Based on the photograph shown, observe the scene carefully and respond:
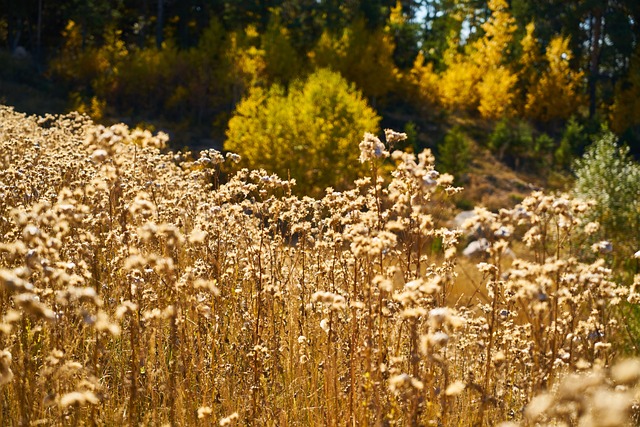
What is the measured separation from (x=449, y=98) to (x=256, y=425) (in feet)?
87.9

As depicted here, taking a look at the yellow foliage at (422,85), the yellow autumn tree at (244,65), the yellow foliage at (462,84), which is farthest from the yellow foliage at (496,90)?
the yellow autumn tree at (244,65)

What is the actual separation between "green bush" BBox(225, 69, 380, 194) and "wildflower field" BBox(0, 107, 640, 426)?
10.6 meters

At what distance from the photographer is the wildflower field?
2158 mm

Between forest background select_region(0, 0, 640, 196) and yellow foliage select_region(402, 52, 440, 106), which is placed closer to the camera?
forest background select_region(0, 0, 640, 196)

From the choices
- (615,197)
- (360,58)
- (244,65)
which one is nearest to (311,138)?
(615,197)

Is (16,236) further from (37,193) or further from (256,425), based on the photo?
(256,425)

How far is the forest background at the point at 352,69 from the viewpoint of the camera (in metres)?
24.7

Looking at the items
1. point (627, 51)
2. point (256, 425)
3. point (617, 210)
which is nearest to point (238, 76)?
point (617, 210)

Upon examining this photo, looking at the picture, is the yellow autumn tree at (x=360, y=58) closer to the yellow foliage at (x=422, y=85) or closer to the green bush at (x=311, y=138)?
the yellow foliage at (x=422, y=85)

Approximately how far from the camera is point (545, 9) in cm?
3016

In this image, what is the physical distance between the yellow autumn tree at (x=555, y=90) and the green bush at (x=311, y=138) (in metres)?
13.8

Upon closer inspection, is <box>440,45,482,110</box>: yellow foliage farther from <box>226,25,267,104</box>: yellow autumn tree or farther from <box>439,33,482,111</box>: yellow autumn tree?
<box>226,25,267,104</box>: yellow autumn tree

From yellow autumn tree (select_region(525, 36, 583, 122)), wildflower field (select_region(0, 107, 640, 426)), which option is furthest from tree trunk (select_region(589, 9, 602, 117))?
wildflower field (select_region(0, 107, 640, 426))

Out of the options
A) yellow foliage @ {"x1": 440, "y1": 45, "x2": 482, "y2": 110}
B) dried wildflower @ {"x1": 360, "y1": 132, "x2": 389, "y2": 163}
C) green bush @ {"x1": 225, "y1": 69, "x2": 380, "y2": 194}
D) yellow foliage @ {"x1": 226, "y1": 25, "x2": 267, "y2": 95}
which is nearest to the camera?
dried wildflower @ {"x1": 360, "y1": 132, "x2": 389, "y2": 163}
